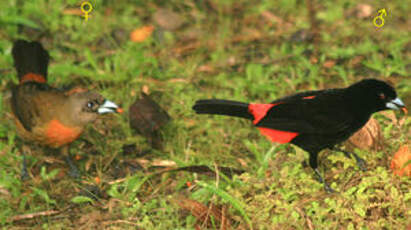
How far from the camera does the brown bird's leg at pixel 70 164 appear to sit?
4.03 m

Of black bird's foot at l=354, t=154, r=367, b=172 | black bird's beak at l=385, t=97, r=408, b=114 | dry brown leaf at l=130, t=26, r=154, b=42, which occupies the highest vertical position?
dry brown leaf at l=130, t=26, r=154, b=42

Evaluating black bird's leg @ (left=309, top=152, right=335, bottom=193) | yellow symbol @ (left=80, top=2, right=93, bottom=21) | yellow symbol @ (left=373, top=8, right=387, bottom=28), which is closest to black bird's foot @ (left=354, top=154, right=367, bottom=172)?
black bird's leg @ (left=309, top=152, right=335, bottom=193)

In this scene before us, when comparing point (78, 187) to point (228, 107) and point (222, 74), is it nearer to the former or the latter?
point (228, 107)

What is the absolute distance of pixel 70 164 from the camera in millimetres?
4117

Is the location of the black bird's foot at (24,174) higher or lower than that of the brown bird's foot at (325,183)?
lower

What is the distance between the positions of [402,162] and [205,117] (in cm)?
191

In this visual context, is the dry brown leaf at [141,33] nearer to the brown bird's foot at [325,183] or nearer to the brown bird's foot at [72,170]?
the brown bird's foot at [72,170]

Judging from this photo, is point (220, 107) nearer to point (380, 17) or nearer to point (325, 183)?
point (325, 183)

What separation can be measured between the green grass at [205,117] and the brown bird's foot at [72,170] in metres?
0.06

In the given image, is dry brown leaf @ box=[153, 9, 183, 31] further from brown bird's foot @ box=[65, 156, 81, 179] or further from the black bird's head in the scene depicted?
the black bird's head

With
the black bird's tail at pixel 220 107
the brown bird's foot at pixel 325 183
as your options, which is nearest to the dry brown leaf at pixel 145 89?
the black bird's tail at pixel 220 107

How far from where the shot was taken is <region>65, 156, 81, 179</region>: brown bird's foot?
4.02 meters

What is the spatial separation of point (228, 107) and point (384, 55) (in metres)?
2.44

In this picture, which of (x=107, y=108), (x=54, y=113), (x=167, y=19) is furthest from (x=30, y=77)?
(x=167, y=19)
